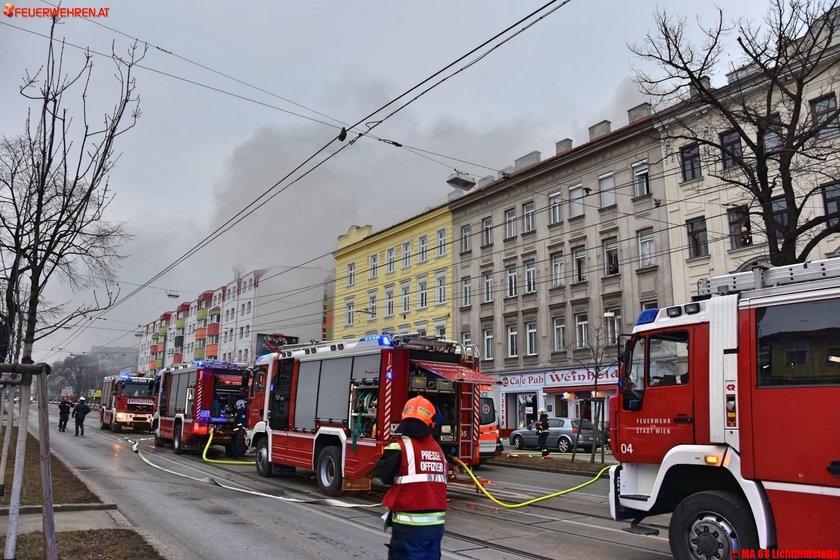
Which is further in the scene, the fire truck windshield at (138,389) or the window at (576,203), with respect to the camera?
the fire truck windshield at (138,389)

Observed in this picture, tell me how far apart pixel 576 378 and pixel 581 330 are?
7.68ft

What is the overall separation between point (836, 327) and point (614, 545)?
3.82m

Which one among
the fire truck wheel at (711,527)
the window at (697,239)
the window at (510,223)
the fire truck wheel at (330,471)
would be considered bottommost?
the fire truck wheel at (330,471)

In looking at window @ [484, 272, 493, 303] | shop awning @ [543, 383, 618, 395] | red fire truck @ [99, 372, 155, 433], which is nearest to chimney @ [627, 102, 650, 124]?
window @ [484, 272, 493, 303]

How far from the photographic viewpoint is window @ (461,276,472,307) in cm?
3588

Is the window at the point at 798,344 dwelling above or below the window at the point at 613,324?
below

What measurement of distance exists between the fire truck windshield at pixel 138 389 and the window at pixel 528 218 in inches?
Result: 824

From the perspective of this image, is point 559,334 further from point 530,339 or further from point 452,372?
point 452,372

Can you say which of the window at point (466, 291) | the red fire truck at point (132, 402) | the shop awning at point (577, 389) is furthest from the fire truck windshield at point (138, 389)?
the shop awning at point (577, 389)

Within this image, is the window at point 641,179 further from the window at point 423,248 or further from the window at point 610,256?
the window at point 423,248

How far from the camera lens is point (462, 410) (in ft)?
37.8

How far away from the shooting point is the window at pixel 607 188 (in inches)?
1131

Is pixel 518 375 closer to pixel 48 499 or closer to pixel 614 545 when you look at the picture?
pixel 614 545

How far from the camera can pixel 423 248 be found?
39.8m
